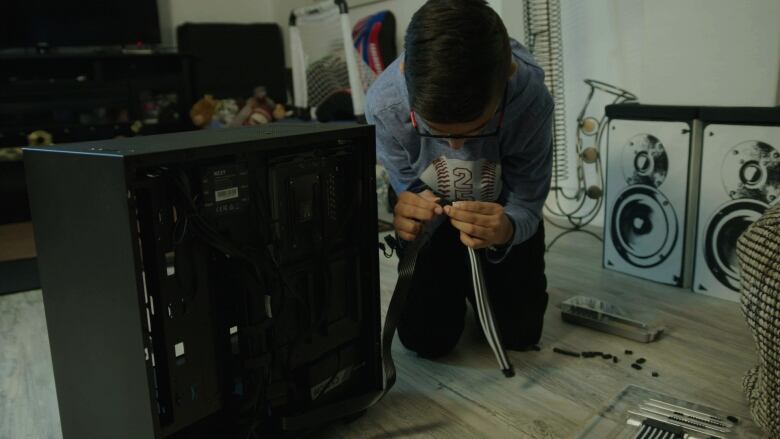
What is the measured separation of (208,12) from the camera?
361cm

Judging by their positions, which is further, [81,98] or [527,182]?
[81,98]

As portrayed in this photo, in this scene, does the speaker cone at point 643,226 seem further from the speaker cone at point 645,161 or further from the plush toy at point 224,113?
the plush toy at point 224,113

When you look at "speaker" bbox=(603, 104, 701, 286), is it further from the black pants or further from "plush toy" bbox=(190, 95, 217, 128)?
"plush toy" bbox=(190, 95, 217, 128)

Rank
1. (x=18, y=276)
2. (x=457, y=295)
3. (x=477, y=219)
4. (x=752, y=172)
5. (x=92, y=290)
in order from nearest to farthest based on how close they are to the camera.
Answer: (x=92, y=290)
(x=477, y=219)
(x=457, y=295)
(x=752, y=172)
(x=18, y=276)

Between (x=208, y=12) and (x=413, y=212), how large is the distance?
10.1 feet

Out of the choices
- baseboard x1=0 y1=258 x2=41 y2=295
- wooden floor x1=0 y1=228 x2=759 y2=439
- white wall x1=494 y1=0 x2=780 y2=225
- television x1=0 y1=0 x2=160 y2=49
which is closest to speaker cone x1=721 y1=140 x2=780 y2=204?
white wall x1=494 y1=0 x2=780 y2=225

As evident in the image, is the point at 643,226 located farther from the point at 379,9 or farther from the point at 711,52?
the point at 379,9

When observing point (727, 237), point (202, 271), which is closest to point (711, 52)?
point (727, 237)

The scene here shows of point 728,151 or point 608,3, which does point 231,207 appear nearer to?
point 728,151

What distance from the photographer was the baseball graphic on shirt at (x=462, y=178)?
1141 millimetres

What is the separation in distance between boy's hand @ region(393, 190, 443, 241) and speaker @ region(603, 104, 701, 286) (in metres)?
0.78

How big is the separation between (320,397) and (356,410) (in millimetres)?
63

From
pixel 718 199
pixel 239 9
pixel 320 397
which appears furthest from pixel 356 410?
pixel 239 9

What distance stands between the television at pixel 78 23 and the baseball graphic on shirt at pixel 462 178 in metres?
2.58
